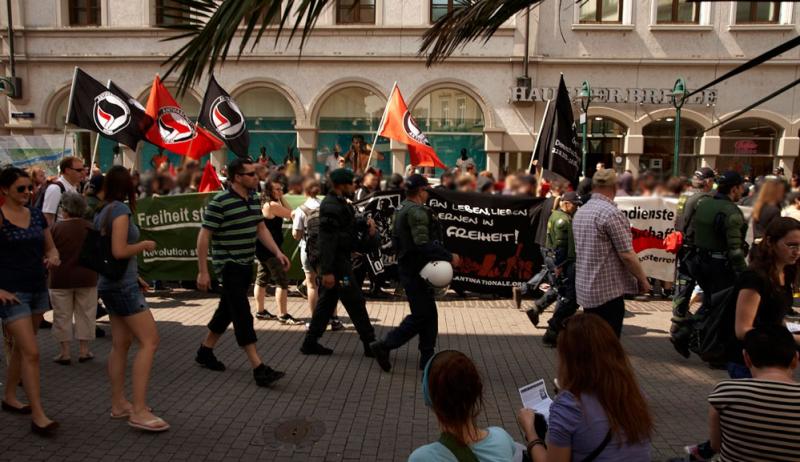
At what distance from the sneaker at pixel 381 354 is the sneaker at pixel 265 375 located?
0.97 meters

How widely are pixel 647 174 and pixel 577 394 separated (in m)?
1.13

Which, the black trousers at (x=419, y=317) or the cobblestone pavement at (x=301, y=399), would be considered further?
the black trousers at (x=419, y=317)

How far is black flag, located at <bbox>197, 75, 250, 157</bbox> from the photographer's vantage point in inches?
134

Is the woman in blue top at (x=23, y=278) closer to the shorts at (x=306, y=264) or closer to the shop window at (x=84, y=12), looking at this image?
the shorts at (x=306, y=264)

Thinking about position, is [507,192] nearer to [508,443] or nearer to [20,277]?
[508,443]

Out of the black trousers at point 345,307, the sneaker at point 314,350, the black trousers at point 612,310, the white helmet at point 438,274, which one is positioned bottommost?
the sneaker at point 314,350

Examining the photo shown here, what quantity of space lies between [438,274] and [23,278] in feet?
10.6

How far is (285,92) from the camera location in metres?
20.5

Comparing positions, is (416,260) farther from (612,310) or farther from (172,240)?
(172,240)

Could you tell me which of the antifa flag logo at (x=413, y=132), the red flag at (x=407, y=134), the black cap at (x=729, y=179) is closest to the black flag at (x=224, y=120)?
the red flag at (x=407, y=134)

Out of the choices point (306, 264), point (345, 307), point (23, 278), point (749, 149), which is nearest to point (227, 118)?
point (23, 278)

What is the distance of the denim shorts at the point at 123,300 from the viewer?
173 inches

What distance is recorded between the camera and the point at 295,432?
4574 mm

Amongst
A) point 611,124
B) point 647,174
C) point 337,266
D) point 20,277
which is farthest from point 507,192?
point 337,266
